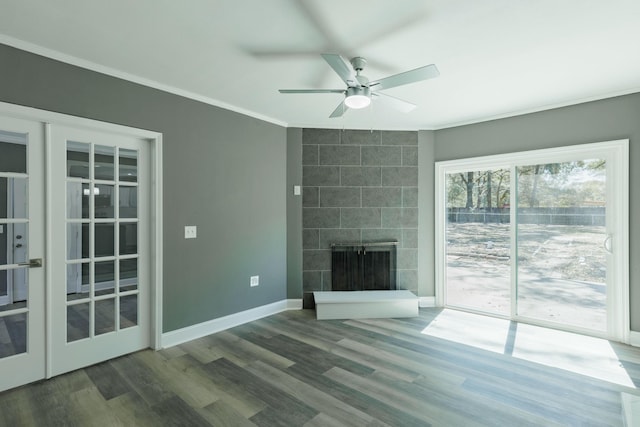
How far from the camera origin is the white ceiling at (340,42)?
1.95 meters

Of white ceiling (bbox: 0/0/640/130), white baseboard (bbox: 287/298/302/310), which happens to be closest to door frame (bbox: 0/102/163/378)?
white ceiling (bbox: 0/0/640/130)

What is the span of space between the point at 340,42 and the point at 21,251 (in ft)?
9.43

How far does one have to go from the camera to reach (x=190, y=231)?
337cm

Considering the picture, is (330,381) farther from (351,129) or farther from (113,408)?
(351,129)

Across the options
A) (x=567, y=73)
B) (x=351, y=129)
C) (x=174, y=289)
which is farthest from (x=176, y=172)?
(x=567, y=73)

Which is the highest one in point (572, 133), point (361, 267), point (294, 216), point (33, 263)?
point (572, 133)

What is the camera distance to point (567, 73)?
2.81 meters

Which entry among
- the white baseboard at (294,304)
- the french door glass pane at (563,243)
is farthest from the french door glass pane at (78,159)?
the french door glass pane at (563,243)

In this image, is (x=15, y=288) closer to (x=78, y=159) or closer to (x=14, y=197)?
(x=14, y=197)

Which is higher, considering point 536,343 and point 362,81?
point 362,81

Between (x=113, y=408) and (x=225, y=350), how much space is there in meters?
1.04

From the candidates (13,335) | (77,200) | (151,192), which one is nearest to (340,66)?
(151,192)

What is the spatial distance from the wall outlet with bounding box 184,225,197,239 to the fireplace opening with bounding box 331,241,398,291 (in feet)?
6.14

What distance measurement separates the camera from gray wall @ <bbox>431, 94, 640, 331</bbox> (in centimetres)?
319
